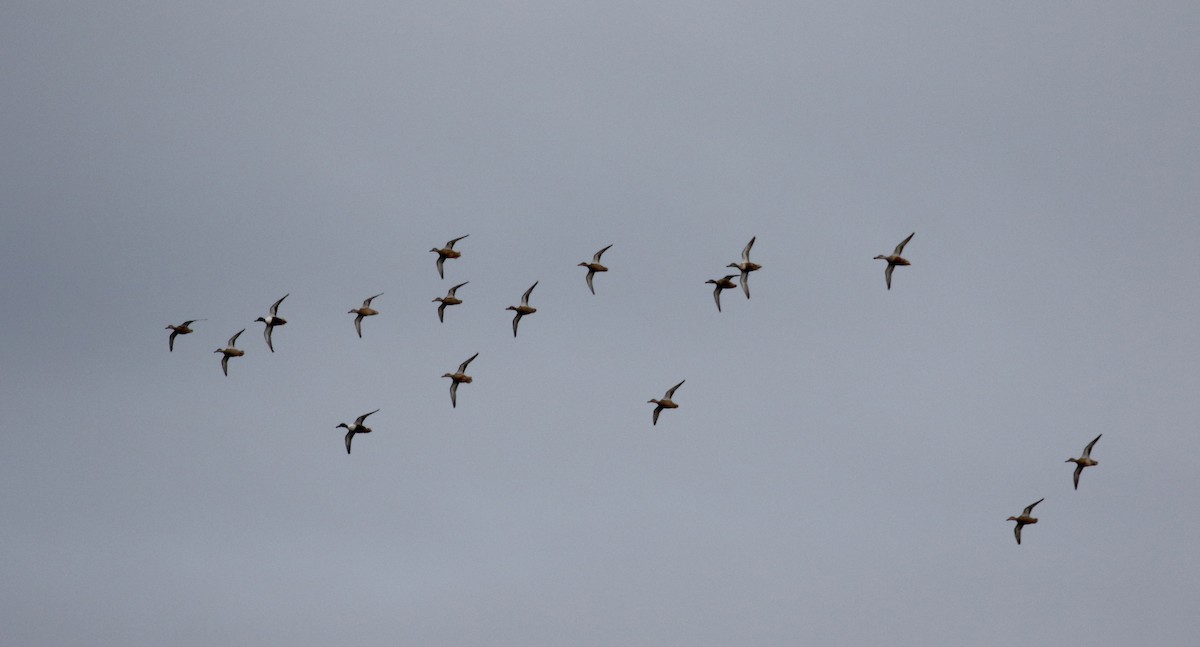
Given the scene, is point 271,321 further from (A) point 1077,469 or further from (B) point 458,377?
Answer: (A) point 1077,469

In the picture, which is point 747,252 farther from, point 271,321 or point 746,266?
point 271,321

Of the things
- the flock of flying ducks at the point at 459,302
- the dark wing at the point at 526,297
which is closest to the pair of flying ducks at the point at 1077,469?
the flock of flying ducks at the point at 459,302

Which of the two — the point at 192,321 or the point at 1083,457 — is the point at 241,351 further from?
the point at 1083,457

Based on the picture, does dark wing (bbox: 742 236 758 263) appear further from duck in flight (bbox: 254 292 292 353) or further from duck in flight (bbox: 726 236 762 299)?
duck in flight (bbox: 254 292 292 353)

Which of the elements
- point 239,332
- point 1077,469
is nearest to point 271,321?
point 239,332

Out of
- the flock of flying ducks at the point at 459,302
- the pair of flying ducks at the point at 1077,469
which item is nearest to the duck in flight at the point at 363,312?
the flock of flying ducks at the point at 459,302

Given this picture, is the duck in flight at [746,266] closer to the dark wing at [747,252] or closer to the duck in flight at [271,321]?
the dark wing at [747,252]

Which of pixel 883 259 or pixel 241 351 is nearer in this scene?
pixel 883 259

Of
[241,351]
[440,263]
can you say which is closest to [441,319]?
[440,263]

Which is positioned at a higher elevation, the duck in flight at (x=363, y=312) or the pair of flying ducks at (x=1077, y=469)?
the duck in flight at (x=363, y=312)

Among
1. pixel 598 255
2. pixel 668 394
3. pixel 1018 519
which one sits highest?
pixel 598 255

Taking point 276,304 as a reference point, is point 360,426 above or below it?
below

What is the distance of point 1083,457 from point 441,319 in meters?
34.7

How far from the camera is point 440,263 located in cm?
10831
